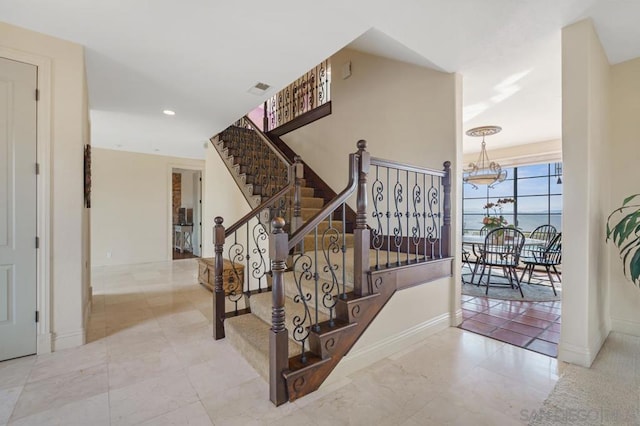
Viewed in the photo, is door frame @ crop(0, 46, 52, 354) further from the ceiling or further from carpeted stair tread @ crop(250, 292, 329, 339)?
carpeted stair tread @ crop(250, 292, 329, 339)

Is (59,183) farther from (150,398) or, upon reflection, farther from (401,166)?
(401,166)

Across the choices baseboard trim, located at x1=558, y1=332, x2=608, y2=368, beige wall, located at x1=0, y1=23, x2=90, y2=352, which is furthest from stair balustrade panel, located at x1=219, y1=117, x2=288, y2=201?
baseboard trim, located at x1=558, y1=332, x2=608, y2=368

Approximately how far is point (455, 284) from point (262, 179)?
10.0ft

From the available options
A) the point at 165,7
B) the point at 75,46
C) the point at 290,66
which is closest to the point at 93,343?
the point at 75,46

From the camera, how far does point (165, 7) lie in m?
2.09

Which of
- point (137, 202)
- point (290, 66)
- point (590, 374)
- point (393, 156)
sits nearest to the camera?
point (590, 374)

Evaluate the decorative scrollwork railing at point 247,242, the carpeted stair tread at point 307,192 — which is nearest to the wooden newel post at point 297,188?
the decorative scrollwork railing at point 247,242

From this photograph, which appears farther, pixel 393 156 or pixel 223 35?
pixel 393 156

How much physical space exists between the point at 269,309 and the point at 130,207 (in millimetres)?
5751

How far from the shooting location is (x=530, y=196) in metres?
6.26

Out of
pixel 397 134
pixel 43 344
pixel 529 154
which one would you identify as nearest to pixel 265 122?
pixel 397 134

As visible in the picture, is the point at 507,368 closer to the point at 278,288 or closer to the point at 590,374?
the point at 590,374

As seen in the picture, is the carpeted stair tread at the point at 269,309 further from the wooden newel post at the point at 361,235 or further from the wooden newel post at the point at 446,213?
the wooden newel post at the point at 446,213

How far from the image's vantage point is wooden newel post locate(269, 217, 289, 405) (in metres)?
1.76
